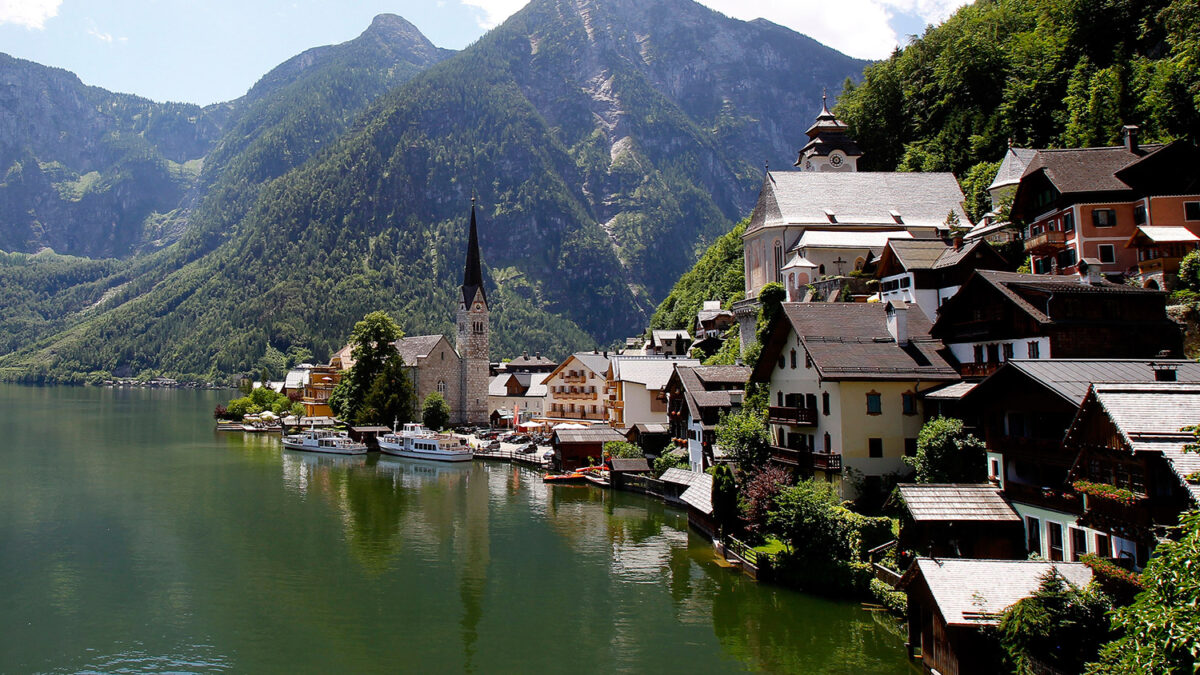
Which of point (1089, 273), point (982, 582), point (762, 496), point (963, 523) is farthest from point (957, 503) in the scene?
point (1089, 273)

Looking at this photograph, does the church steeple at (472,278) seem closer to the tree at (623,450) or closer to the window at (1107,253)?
the tree at (623,450)

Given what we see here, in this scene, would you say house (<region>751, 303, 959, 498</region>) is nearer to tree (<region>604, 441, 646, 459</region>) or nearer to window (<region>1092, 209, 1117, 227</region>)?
window (<region>1092, 209, 1117, 227</region>)

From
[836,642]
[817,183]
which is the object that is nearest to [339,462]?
[817,183]

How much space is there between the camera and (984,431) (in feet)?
98.3

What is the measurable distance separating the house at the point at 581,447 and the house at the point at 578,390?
56.0ft

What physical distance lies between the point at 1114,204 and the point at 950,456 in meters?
18.4

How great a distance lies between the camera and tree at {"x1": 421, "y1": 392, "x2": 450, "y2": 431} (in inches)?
3728

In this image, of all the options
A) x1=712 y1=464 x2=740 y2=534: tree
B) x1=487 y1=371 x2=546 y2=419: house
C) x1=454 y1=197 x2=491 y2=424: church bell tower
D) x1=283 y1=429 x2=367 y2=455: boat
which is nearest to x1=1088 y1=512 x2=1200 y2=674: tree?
x1=712 y1=464 x2=740 y2=534: tree

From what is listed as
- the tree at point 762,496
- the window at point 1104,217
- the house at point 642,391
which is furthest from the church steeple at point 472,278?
the window at point 1104,217

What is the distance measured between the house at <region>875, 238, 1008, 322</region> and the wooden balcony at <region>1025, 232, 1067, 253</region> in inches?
91.0

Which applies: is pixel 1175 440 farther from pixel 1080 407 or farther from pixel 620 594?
pixel 620 594

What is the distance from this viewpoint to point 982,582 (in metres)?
21.1

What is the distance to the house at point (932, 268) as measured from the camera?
4034 cm

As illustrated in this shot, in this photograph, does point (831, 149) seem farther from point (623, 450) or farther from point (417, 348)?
point (417, 348)
